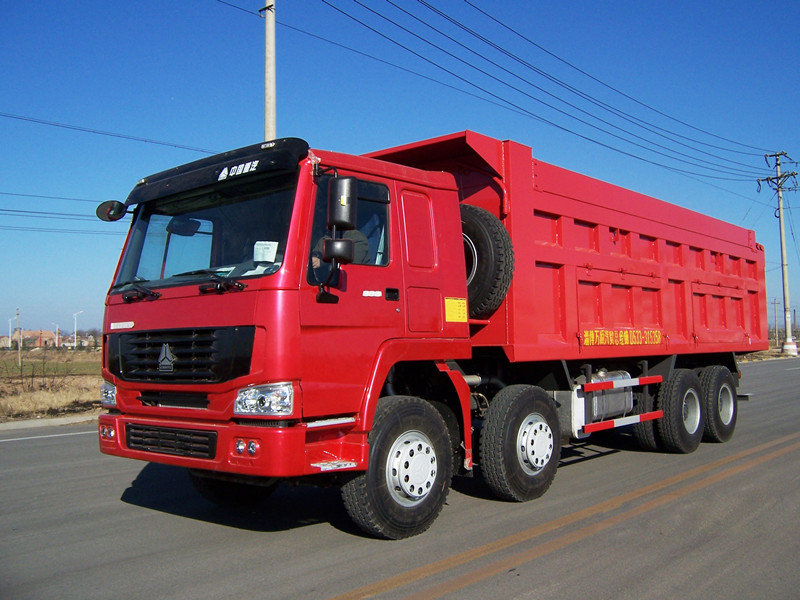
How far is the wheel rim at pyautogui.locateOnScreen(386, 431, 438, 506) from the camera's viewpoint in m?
5.25

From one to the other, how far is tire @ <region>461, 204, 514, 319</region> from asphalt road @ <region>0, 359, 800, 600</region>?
1825 millimetres

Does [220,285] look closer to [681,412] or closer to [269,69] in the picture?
[681,412]

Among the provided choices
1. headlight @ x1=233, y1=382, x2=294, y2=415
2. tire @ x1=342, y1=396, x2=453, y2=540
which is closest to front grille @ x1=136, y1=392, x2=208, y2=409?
headlight @ x1=233, y1=382, x2=294, y2=415

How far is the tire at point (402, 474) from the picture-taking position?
511cm

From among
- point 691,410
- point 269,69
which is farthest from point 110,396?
point 269,69

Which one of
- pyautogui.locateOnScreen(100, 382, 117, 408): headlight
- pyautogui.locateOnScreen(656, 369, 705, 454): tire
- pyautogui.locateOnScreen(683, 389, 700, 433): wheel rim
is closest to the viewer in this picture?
pyautogui.locateOnScreen(100, 382, 117, 408): headlight

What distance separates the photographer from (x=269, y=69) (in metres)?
13.5

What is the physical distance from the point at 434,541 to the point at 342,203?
2.52 meters

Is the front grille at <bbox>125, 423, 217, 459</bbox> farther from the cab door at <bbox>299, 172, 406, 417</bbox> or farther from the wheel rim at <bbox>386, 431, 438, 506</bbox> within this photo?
the wheel rim at <bbox>386, 431, 438, 506</bbox>

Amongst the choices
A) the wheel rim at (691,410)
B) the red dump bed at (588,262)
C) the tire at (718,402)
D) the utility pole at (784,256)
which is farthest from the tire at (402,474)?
the utility pole at (784,256)

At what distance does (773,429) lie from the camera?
1121cm

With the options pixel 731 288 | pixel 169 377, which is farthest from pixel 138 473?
pixel 731 288

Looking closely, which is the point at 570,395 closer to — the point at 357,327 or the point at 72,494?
the point at 357,327

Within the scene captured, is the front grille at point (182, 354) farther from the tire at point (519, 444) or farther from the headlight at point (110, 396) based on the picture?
the tire at point (519, 444)
